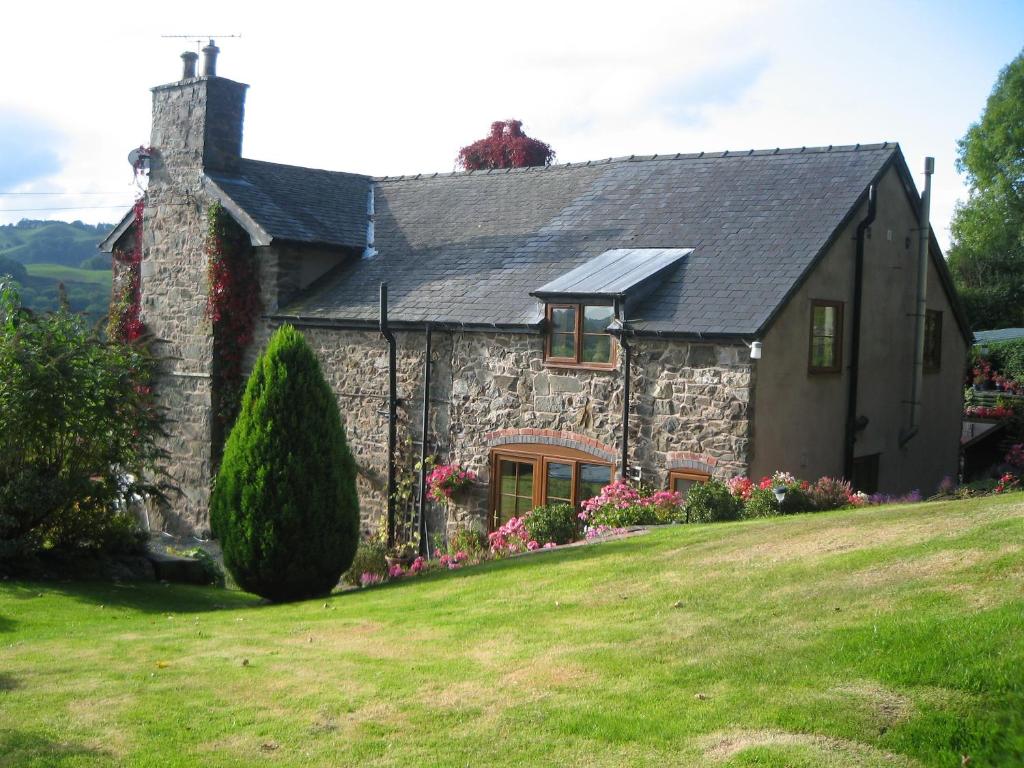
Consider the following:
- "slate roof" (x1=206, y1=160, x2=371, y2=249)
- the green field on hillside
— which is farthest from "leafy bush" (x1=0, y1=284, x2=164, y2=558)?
the green field on hillside

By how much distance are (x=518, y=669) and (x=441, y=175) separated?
704 inches

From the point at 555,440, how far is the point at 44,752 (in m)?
11.3

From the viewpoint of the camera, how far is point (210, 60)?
21891 millimetres

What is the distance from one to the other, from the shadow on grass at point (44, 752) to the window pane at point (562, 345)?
11181 millimetres

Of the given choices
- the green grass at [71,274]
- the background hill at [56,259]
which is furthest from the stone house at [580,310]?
the green grass at [71,274]

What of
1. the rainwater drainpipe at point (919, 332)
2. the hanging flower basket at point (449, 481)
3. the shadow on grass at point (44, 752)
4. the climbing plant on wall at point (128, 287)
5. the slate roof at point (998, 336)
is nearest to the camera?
the shadow on grass at point (44, 752)

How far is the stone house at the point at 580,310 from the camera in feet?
52.6

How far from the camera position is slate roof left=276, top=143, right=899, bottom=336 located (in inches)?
642

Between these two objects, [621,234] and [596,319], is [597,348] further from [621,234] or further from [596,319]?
[621,234]

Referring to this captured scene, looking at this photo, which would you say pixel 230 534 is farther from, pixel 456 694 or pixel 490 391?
pixel 456 694

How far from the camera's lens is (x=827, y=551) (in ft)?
33.2

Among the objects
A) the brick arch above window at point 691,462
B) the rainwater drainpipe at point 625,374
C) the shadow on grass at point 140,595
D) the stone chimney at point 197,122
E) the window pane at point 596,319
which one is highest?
the stone chimney at point 197,122

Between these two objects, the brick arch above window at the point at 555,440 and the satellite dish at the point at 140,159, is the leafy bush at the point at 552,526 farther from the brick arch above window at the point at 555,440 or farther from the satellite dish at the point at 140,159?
the satellite dish at the point at 140,159

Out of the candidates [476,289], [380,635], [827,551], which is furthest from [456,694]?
[476,289]
